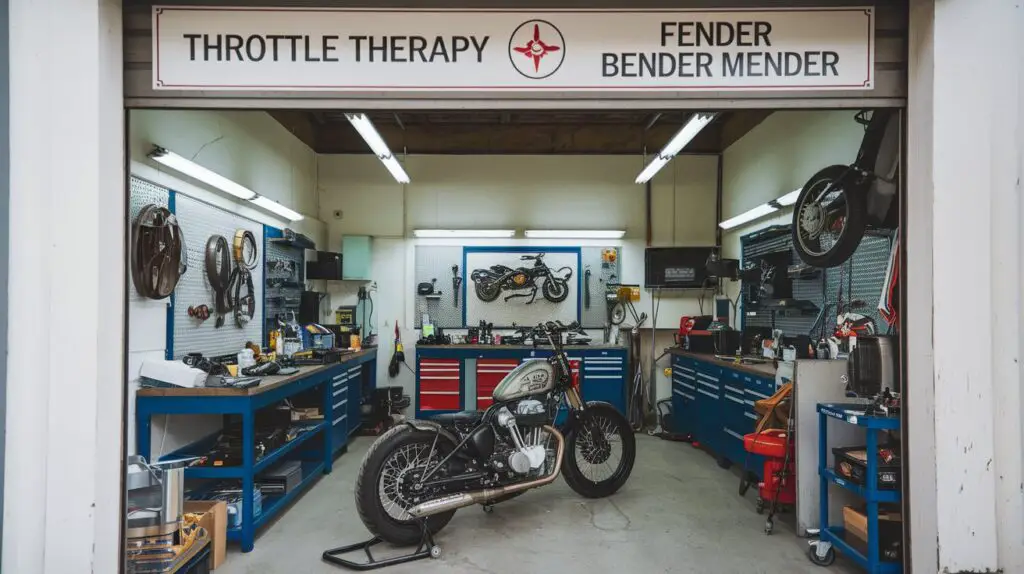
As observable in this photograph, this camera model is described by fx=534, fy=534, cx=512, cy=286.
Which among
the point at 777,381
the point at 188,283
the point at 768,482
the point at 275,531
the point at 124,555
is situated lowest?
the point at 275,531

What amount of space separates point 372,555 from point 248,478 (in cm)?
84

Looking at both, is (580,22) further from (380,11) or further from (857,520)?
(857,520)

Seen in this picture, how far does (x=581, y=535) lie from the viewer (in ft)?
10.8

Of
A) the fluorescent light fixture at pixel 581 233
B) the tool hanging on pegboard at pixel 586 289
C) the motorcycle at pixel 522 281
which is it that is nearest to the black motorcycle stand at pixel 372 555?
Answer: the motorcycle at pixel 522 281

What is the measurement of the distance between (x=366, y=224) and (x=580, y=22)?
5.17 metres

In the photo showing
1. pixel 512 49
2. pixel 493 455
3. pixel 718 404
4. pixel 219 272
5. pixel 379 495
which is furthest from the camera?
pixel 718 404

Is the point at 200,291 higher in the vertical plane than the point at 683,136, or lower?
lower

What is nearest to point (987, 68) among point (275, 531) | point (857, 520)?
point (857, 520)

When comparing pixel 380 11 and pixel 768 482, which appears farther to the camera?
pixel 768 482

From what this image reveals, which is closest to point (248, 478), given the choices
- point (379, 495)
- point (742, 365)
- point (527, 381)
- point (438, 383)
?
point (379, 495)

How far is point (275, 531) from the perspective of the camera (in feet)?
11.1

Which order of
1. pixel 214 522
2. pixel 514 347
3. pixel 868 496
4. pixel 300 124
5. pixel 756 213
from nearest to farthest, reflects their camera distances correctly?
pixel 868 496, pixel 214 522, pixel 756 213, pixel 514 347, pixel 300 124

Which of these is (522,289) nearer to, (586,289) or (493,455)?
(586,289)

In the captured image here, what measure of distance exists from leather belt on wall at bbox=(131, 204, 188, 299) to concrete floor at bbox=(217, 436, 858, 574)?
1.62 meters
